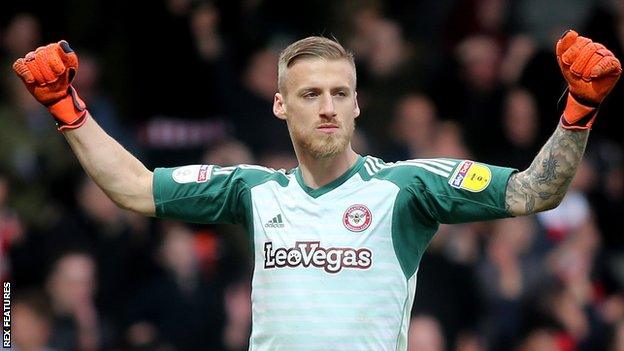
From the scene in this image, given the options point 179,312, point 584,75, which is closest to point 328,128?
point 584,75

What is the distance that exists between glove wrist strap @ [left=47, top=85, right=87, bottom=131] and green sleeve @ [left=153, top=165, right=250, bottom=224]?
0.38 meters

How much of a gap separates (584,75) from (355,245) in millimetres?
1088

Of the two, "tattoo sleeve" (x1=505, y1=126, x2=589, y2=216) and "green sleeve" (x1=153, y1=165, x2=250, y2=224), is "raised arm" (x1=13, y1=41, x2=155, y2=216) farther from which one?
"tattoo sleeve" (x1=505, y1=126, x2=589, y2=216)

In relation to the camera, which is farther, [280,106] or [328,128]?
[280,106]

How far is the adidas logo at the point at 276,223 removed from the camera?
588 cm

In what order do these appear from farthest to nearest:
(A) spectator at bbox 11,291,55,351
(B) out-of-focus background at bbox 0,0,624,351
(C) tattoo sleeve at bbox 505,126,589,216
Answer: (B) out-of-focus background at bbox 0,0,624,351 < (A) spectator at bbox 11,291,55,351 < (C) tattoo sleeve at bbox 505,126,589,216

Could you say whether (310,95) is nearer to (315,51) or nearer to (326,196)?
(315,51)

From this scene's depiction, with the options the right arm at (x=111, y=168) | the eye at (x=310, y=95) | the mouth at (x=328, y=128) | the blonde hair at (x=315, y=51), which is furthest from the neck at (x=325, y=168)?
the right arm at (x=111, y=168)

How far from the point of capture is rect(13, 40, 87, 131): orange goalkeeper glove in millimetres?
5910

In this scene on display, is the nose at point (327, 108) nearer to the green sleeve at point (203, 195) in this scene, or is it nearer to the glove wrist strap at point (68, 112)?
the green sleeve at point (203, 195)

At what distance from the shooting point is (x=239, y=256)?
1069 cm

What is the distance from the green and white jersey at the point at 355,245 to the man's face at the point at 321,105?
17cm

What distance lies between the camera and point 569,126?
5418 mm

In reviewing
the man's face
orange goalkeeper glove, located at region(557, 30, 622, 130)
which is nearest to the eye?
the man's face
